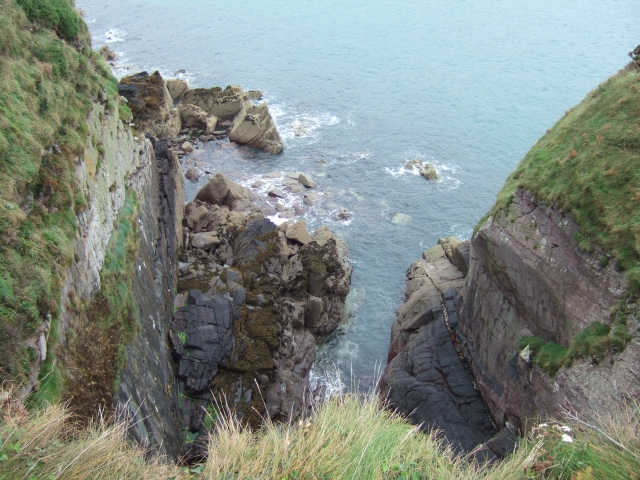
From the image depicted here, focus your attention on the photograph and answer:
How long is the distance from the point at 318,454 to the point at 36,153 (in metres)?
14.1

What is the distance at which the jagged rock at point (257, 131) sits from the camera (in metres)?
54.3

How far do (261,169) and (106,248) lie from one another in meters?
31.4

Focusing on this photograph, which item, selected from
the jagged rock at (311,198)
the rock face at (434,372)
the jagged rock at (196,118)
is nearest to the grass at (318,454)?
the rock face at (434,372)

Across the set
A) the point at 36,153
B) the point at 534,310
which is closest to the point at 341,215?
the point at 534,310

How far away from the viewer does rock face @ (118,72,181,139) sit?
51156mm

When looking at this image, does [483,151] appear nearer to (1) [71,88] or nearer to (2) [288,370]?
(2) [288,370]

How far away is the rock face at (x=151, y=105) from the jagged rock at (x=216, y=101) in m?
3.12

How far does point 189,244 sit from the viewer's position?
1455 inches

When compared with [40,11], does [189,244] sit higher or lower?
lower

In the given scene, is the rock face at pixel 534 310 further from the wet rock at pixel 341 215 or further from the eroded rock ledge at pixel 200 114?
the eroded rock ledge at pixel 200 114

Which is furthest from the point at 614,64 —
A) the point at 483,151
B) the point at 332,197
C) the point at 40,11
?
the point at 40,11

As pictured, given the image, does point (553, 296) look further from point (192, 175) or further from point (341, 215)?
point (192, 175)

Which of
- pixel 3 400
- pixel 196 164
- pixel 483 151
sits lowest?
pixel 196 164

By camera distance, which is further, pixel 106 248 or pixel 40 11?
pixel 40 11
